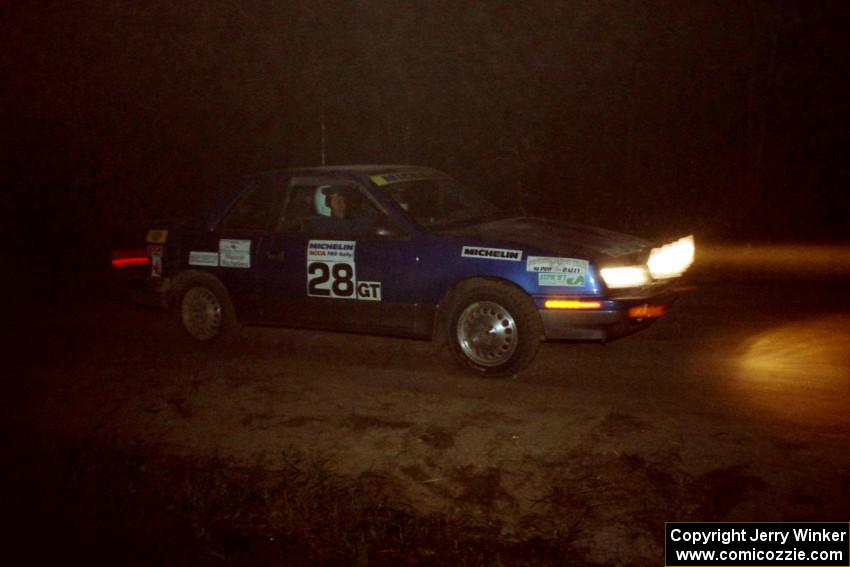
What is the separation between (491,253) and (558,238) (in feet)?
1.92

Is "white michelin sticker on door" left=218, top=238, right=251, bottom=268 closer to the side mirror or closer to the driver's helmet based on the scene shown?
the driver's helmet

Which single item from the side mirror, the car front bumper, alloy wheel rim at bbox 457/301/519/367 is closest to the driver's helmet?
the side mirror

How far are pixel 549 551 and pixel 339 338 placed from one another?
14.7 ft

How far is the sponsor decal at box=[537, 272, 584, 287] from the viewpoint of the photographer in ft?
19.4

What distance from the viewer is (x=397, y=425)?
5.29 m

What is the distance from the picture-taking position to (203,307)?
7672mm

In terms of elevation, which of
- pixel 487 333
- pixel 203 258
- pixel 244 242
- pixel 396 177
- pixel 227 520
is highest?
pixel 396 177

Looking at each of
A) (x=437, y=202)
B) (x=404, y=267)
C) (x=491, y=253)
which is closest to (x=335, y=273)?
(x=404, y=267)

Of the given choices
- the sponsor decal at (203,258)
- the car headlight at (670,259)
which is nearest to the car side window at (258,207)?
the sponsor decal at (203,258)

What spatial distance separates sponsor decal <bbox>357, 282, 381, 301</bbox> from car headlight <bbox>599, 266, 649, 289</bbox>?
1777 mm

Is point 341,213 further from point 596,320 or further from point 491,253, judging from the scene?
point 596,320

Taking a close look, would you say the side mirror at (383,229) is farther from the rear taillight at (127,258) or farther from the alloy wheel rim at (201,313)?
the rear taillight at (127,258)

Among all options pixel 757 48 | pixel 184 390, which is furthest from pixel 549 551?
pixel 757 48

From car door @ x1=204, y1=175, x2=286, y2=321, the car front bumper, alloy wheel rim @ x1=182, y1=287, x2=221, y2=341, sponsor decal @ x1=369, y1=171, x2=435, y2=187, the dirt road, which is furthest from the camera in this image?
alloy wheel rim @ x1=182, y1=287, x2=221, y2=341
